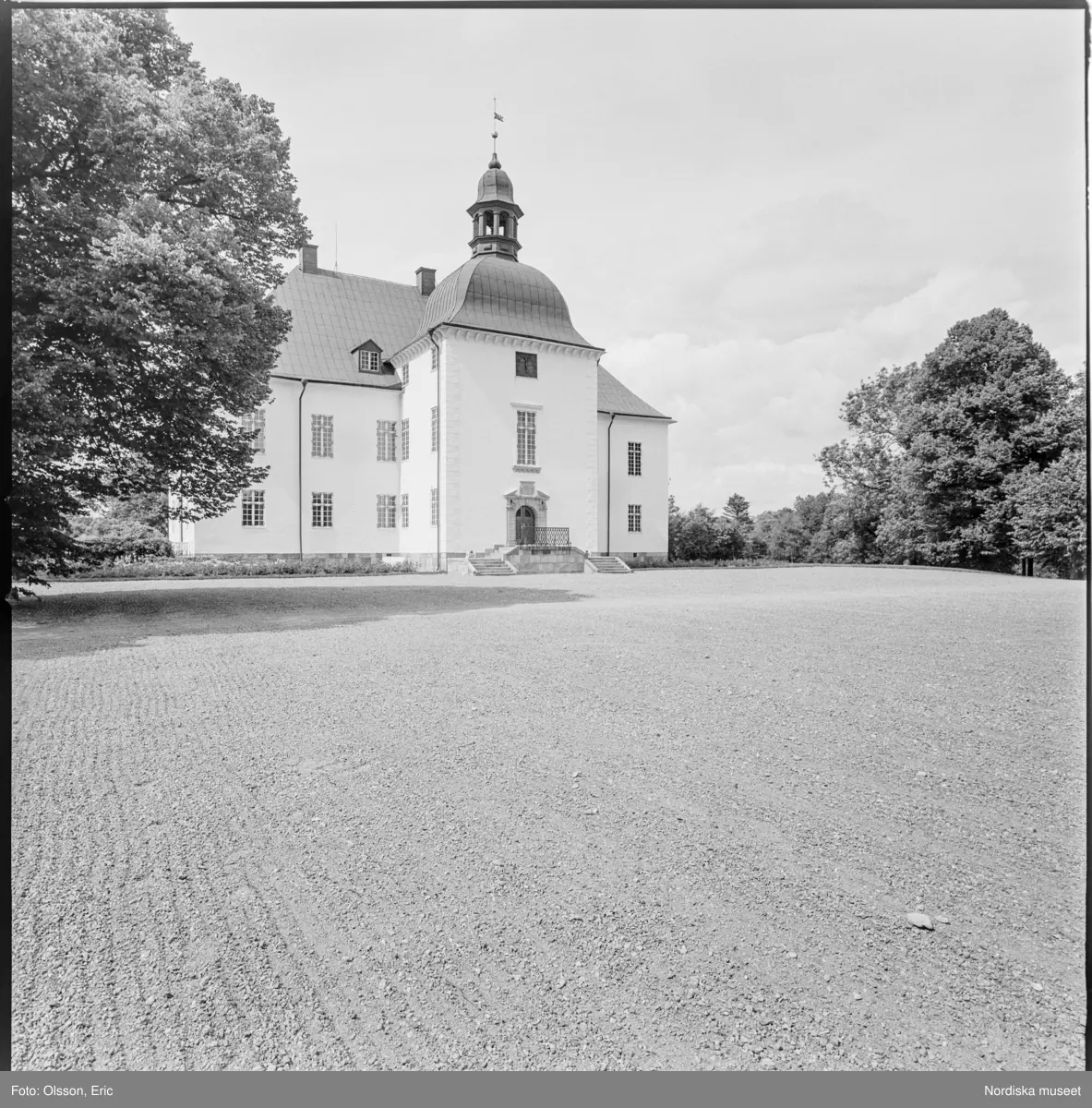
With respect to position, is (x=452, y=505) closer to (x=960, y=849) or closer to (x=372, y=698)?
(x=372, y=698)

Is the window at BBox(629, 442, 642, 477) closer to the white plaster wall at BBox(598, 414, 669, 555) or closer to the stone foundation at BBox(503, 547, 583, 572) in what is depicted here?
the white plaster wall at BBox(598, 414, 669, 555)

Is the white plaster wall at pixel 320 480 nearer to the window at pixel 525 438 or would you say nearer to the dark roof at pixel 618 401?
the window at pixel 525 438

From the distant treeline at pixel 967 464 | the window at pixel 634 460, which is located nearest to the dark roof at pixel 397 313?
the window at pixel 634 460

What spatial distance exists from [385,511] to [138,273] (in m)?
14.4

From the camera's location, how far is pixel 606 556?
69.1 feet

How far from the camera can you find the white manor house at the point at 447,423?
1878 cm

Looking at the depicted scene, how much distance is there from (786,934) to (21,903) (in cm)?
225

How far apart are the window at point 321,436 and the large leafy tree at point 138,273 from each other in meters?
10.8

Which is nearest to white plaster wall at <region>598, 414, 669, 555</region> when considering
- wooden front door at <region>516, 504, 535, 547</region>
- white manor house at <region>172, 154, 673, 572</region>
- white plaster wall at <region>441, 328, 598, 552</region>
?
white manor house at <region>172, 154, 673, 572</region>

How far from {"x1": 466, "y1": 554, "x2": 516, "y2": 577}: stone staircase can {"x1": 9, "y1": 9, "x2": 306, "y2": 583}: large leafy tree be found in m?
10.6
